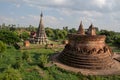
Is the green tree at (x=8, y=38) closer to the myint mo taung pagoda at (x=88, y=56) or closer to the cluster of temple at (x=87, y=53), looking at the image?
the myint mo taung pagoda at (x=88, y=56)

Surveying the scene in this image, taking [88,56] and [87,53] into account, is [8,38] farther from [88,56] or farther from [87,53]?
[88,56]

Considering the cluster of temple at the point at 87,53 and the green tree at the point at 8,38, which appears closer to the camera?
the cluster of temple at the point at 87,53

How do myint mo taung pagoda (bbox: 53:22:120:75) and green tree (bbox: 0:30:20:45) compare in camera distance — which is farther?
green tree (bbox: 0:30:20:45)

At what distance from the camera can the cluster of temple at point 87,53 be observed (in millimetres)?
25013

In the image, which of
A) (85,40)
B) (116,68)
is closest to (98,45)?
(85,40)

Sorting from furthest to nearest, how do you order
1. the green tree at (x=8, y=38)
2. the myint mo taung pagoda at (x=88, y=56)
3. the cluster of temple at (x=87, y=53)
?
the green tree at (x=8, y=38), the cluster of temple at (x=87, y=53), the myint mo taung pagoda at (x=88, y=56)

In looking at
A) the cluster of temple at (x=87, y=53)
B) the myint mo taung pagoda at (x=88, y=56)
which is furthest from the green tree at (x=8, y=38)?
the cluster of temple at (x=87, y=53)

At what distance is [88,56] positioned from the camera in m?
25.5

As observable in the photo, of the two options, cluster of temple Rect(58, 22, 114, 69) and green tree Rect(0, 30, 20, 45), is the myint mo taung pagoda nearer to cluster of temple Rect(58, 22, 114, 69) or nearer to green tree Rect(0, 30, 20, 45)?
cluster of temple Rect(58, 22, 114, 69)

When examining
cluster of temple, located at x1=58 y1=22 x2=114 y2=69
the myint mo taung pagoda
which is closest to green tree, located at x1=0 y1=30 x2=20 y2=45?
the myint mo taung pagoda

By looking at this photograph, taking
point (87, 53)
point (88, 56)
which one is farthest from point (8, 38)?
point (88, 56)

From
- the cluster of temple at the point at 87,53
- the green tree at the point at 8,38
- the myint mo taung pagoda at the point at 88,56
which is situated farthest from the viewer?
the green tree at the point at 8,38

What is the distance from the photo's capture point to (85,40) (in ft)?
86.0

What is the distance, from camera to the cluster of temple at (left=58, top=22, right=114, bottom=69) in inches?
985
